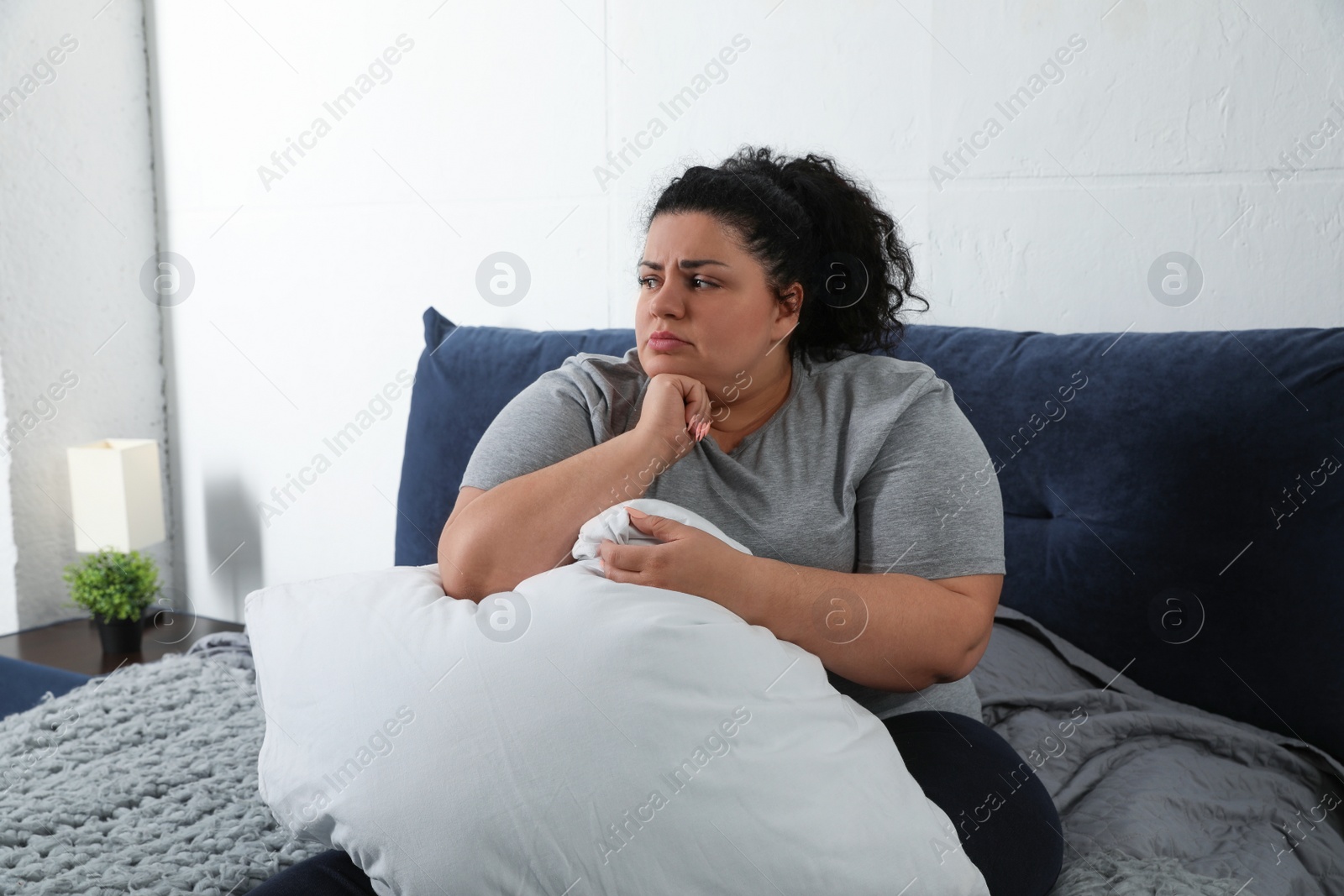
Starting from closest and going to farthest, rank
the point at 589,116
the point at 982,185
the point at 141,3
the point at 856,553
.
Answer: the point at 856,553 < the point at 982,185 < the point at 589,116 < the point at 141,3

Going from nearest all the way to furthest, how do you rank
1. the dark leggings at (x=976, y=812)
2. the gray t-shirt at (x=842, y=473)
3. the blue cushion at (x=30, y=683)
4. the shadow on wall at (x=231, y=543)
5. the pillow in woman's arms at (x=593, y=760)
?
the pillow in woman's arms at (x=593, y=760), the dark leggings at (x=976, y=812), the gray t-shirt at (x=842, y=473), the blue cushion at (x=30, y=683), the shadow on wall at (x=231, y=543)

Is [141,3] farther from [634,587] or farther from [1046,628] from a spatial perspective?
[1046,628]

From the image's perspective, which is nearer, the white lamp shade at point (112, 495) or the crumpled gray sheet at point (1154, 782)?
the crumpled gray sheet at point (1154, 782)

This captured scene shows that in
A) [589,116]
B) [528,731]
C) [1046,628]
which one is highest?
[589,116]

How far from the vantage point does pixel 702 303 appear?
3.90 feet

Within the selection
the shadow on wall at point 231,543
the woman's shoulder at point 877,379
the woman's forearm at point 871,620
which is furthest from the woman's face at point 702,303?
the shadow on wall at point 231,543

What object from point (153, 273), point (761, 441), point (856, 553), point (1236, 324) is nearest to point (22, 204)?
point (153, 273)

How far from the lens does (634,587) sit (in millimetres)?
866

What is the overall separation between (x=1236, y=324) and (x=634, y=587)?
43.8 inches

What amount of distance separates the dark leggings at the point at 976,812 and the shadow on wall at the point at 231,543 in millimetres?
1826

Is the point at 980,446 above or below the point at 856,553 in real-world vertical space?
above

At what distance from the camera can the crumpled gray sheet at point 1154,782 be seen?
98 cm

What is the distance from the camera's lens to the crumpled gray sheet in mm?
977

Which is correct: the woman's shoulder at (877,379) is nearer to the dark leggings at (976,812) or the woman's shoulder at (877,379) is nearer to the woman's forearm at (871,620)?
the woman's forearm at (871,620)
